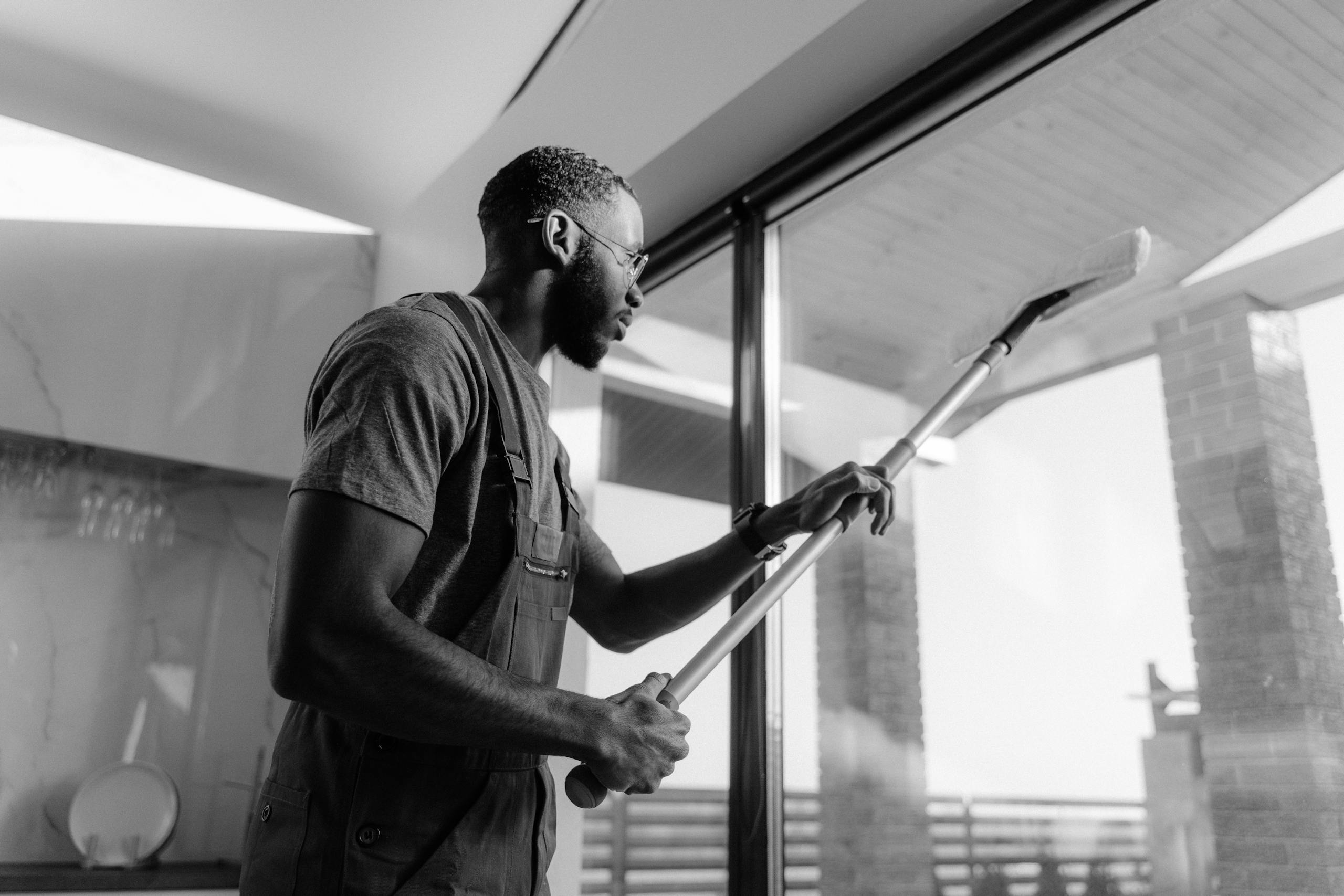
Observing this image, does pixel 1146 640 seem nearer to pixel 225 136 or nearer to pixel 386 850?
pixel 386 850

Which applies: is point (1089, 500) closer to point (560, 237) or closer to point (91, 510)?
point (560, 237)

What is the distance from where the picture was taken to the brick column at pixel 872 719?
163cm

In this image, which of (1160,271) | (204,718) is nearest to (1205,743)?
(1160,271)

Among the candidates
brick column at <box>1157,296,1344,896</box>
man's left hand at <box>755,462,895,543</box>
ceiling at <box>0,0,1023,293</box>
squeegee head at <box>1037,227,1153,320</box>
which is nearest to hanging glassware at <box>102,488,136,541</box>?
ceiling at <box>0,0,1023,293</box>

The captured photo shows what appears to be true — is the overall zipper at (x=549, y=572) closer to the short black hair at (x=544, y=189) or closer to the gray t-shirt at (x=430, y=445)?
the gray t-shirt at (x=430, y=445)

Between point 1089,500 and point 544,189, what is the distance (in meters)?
0.82

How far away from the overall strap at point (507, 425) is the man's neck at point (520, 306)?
0.46 ft

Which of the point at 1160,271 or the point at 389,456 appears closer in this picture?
the point at 389,456

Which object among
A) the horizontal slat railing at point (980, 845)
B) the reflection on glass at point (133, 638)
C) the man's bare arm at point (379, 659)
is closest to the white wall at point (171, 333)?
the reflection on glass at point (133, 638)

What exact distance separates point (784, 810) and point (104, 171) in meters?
2.36

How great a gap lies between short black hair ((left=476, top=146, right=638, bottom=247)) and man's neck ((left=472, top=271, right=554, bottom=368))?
66mm

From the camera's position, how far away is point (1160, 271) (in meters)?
1.43

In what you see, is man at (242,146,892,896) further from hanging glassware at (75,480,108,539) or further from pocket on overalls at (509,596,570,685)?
hanging glassware at (75,480,108,539)

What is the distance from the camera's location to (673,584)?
145 cm
